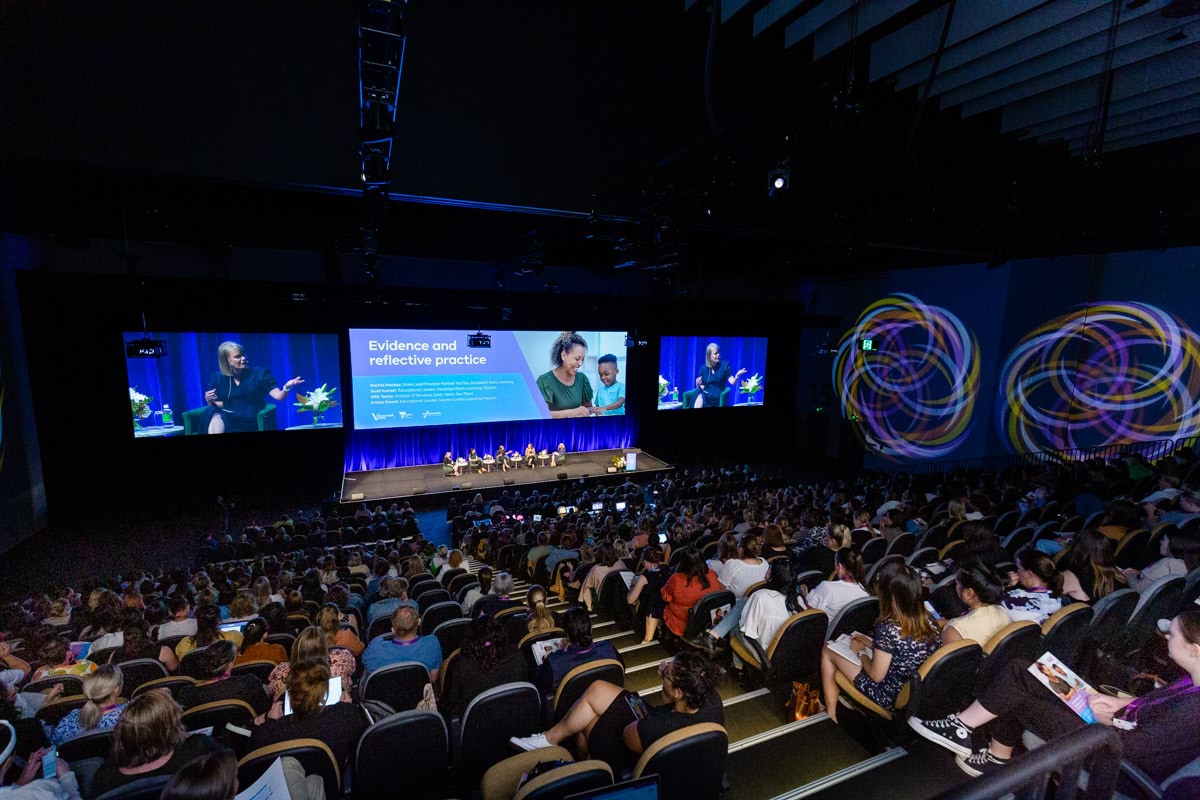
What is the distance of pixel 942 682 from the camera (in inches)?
95.1

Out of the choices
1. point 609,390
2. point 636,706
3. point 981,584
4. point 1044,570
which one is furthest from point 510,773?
point 609,390

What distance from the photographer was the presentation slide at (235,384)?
1118 cm

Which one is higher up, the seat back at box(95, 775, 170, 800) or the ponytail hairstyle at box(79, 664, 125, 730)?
the seat back at box(95, 775, 170, 800)

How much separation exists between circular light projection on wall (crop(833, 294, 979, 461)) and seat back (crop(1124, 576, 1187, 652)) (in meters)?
10.6

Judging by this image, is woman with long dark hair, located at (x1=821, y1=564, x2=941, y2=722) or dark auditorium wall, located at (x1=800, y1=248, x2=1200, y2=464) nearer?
woman with long dark hair, located at (x1=821, y1=564, x2=941, y2=722)

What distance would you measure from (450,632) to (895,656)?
2.88 m

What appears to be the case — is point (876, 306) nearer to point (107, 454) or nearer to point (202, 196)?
point (202, 196)

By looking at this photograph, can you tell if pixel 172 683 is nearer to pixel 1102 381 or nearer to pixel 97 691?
pixel 97 691

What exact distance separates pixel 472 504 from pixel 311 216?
20.8 feet

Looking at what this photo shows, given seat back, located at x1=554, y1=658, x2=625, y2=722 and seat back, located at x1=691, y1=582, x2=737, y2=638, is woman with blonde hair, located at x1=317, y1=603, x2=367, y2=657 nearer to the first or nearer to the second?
seat back, located at x1=554, y1=658, x2=625, y2=722

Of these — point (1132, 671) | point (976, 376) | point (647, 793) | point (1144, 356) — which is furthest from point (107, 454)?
point (1144, 356)

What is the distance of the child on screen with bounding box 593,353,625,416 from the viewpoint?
15.9 metres

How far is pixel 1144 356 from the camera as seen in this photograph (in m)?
9.80

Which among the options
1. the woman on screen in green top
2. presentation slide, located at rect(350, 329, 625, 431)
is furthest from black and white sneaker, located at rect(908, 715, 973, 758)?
the woman on screen in green top
